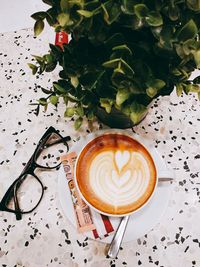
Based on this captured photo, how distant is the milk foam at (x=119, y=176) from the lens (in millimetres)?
563

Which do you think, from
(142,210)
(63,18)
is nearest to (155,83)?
(63,18)

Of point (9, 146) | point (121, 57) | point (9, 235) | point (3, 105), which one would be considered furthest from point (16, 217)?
point (121, 57)

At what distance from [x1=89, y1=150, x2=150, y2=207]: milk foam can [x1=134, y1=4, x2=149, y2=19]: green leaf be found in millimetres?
317

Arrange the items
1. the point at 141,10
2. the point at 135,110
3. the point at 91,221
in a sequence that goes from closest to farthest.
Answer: the point at 141,10 → the point at 135,110 → the point at 91,221

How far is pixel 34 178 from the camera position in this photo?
2.06 feet

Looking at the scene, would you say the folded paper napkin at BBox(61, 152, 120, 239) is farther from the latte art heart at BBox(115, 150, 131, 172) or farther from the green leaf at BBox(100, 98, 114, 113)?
the green leaf at BBox(100, 98, 114, 113)

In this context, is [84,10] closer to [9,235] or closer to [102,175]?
[102,175]

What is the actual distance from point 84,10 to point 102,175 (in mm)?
329

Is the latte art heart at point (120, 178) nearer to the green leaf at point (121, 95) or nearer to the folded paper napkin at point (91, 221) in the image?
the folded paper napkin at point (91, 221)

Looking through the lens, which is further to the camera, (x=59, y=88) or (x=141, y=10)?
(x=59, y=88)

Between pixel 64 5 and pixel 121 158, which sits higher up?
pixel 64 5

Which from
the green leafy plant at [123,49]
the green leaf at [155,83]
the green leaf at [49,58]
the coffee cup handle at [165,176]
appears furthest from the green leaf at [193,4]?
the coffee cup handle at [165,176]

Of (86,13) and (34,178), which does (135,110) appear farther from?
(34,178)

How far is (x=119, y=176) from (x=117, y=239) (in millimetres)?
118
